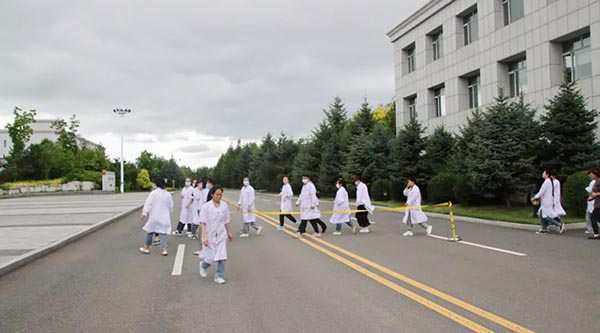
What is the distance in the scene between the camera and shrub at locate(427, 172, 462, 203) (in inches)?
914

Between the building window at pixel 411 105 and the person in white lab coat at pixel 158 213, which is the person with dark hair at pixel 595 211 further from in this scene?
the building window at pixel 411 105

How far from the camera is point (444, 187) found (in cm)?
2356

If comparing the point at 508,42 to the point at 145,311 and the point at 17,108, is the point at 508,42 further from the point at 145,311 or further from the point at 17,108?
the point at 17,108

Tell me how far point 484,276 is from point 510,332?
283 cm

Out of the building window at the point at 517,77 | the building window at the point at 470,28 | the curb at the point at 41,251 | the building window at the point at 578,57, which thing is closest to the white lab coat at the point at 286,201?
the curb at the point at 41,251

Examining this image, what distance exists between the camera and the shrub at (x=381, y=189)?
3120 cm

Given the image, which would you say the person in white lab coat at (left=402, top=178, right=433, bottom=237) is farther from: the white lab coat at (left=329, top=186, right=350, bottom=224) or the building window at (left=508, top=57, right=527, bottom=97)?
the building window at (left=508, top=57, right=527, bottom=97)

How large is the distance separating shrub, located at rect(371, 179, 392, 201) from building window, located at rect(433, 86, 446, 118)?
21.4 feet

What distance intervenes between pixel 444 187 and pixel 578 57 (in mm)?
8748

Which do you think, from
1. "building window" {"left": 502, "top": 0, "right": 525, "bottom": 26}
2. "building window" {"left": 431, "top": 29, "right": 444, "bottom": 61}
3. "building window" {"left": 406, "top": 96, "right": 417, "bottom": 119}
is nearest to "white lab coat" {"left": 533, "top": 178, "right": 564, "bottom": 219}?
"building window" {"left": 502, "top": 0, "right": 525, "bottom": 26}

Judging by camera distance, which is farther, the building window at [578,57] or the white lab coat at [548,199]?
the building window at [578,57]

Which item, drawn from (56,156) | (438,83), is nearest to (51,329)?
(438,83)

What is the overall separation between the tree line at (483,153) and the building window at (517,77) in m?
1.03

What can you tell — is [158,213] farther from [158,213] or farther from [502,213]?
[502,213]
